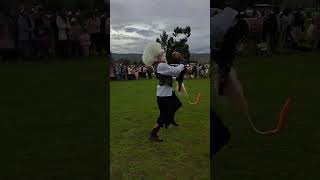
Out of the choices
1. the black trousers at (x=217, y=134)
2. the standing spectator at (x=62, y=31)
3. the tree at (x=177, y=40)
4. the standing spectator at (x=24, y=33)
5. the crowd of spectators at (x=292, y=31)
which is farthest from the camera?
the standing spectator at (x=24, y=33)

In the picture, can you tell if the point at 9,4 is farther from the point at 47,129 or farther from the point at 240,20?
the point at 240,20

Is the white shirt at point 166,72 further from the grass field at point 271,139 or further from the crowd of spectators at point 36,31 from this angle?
the crowd of spectators at point 36,31

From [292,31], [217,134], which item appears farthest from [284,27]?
[217,134]

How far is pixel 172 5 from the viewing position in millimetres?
2645

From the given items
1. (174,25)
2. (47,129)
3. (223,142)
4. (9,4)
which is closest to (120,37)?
(174,25)

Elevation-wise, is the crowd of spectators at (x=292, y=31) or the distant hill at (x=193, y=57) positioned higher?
the crowd of spectators at (x=292, y=31)

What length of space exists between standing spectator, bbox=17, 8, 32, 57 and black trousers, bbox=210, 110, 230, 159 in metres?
4.51

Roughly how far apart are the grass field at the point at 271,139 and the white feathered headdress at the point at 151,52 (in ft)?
1.68

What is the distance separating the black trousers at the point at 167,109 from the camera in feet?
9.07

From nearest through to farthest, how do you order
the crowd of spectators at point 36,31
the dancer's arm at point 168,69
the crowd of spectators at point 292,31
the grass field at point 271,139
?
the dancer's arm at point 168,69 < the grass field at point 271,139 < the crowd of spectators at point 292,31 < the crowd of spectators at point 36,31

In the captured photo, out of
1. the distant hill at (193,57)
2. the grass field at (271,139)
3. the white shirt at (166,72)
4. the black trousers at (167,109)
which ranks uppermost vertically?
the distant hill at (193,57)

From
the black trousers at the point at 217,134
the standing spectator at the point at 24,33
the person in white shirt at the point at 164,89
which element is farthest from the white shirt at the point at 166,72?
the standing spectator at the point at 24,33

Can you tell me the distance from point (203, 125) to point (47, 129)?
1.73m

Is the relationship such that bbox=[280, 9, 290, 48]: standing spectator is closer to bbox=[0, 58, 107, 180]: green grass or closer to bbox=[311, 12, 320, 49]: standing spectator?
bbox=[311, 12, 320, 49]: standing spectator
